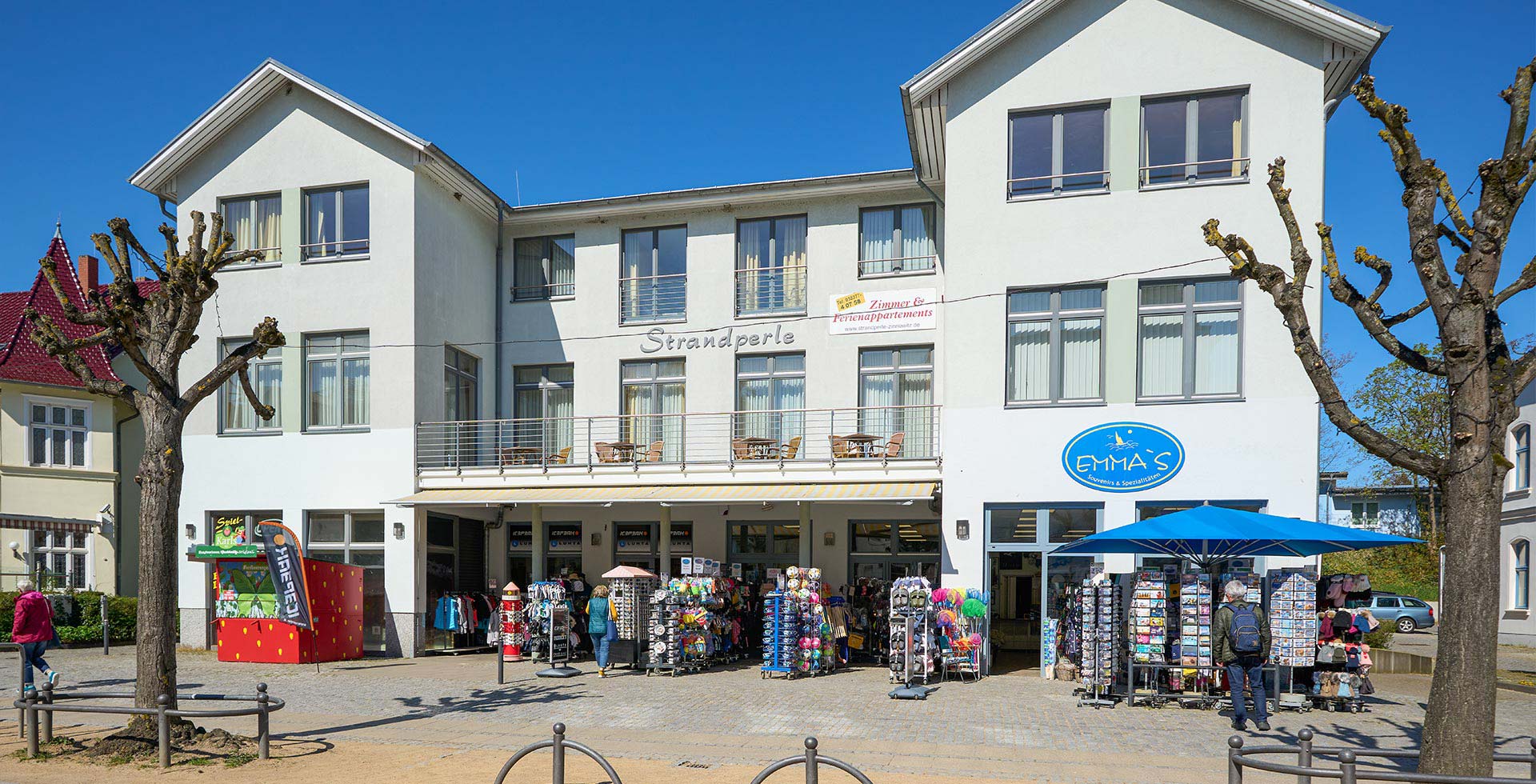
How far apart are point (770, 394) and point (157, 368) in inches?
424

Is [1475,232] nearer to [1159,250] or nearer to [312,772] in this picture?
Answer: [1159,250]

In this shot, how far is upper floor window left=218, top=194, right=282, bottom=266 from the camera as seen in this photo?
762 inches

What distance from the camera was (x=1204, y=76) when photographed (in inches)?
603

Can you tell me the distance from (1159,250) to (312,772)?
1228 cm

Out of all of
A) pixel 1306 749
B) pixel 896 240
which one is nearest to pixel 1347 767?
pixel 1306 749

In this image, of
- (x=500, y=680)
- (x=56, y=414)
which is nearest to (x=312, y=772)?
(x=500, y=680)

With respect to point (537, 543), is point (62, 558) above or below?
below

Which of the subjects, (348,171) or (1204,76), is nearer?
(1204,76)

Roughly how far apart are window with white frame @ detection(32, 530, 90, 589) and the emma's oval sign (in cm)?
2017

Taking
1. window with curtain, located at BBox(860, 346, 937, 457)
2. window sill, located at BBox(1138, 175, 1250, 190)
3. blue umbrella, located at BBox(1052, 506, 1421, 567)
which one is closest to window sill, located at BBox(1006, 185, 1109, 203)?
window sill, located at BBox(1138, 175, 1250, 190)

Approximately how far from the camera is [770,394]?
19.7 meters

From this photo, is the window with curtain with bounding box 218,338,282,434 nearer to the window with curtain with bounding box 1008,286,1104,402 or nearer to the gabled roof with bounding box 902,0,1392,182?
the gabled roof with bounding box 902,0,1392,182

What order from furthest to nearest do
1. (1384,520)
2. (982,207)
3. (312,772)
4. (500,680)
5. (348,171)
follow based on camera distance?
(1384,520) → (348,171) → (982,207) → (500,680) → (312,772)

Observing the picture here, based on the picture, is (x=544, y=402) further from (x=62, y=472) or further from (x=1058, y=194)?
(x=62, y=472)
